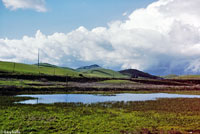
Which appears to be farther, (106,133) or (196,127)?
(196,127)

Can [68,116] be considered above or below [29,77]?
below

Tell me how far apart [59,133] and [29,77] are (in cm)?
10564

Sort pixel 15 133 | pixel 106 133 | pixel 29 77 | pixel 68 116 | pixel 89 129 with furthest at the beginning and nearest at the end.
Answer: pixel 29 77, pixel 68 116, pixel 89 129, pixel 106 133, pixel 15 133

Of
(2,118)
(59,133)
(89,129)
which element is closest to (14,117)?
(2,118)

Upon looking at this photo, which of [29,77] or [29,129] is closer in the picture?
[29,129]

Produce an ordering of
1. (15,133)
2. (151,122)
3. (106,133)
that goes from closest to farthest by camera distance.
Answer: (15,133)
(106,133)
(151,122)

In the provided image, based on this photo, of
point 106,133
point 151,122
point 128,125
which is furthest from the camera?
point 151,122

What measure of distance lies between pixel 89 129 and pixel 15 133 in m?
8.36

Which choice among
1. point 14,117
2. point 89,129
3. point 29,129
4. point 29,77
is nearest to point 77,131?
point 89,129

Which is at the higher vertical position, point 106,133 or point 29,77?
point 29,77

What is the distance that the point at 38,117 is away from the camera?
29.2 meters

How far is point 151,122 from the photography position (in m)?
29.1

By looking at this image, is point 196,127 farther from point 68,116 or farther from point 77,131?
point 68,116

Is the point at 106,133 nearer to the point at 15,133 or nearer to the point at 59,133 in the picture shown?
the point at 59,133
